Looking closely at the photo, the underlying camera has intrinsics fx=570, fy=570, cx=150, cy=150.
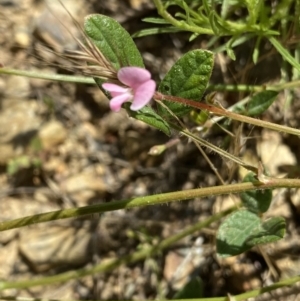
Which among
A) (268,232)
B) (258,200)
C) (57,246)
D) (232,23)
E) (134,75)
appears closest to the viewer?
(134,75)

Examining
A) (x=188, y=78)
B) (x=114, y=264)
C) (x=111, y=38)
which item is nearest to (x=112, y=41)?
(x=111, y=38)

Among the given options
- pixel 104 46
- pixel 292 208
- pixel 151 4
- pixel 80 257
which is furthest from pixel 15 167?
pixel 104 46

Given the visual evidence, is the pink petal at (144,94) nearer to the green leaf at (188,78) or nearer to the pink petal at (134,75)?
the pink petal at (134,75)

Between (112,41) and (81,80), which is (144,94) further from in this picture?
(81,80)

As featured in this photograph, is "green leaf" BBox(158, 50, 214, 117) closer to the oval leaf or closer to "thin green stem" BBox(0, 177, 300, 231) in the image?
"thin green stem" BBox(0, 177, 300, 231)

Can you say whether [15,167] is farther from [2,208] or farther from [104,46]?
[104,46]

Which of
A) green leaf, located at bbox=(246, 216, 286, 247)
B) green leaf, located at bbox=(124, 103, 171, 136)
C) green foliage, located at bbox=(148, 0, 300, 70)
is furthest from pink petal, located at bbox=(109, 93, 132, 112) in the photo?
green leaf, located at bbox=(246, 216, 286, 247)
